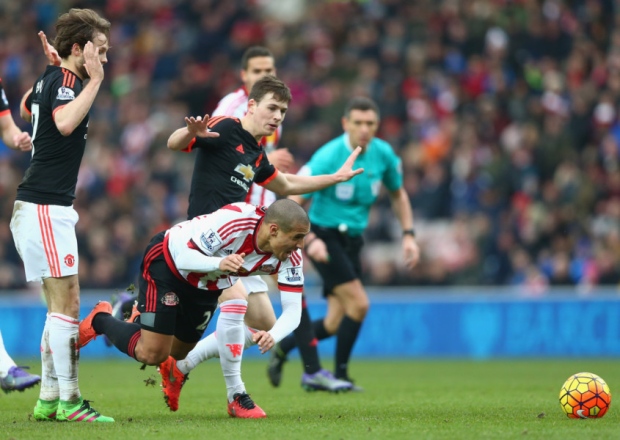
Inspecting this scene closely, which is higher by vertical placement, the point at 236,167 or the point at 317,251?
the point at 236,167

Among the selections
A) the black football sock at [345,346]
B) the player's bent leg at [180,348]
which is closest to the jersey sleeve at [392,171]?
the black football sock at [345,346]

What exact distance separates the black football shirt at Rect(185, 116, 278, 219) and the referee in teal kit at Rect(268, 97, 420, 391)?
2.20 metres

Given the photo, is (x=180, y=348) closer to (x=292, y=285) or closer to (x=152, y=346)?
(x=152, y=346)

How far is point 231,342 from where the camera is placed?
24.0 ft

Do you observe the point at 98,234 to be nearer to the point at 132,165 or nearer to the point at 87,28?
the point at 132,165

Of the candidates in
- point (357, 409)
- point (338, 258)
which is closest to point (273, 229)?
point (357, 409)

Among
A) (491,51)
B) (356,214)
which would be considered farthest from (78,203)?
(356,214)

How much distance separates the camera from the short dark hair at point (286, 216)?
21.2 feet

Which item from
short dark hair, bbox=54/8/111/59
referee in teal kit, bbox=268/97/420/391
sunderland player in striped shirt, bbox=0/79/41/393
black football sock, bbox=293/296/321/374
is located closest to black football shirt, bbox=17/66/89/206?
short dark hair, bbox=54/8/111/59

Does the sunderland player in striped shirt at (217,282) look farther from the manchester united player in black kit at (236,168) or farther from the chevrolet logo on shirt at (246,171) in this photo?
the chevrolet logo on shirt at (246,171)

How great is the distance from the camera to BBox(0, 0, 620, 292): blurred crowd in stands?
16828 mm

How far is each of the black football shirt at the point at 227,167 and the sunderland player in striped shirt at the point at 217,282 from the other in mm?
716

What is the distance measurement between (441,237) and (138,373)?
20.4 feet

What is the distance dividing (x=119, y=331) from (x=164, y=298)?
0.43 metres
